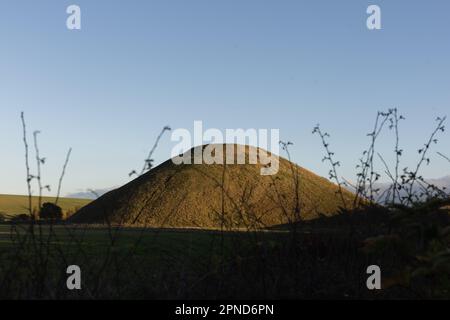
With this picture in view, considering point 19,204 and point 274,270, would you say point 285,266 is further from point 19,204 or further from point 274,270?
point 19,204

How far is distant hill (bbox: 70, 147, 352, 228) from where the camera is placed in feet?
107

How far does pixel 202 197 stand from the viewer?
34469mm

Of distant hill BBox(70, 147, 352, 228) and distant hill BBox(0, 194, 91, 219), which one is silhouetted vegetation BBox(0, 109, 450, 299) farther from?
distant hill BBox(0, 194, 91, 219)

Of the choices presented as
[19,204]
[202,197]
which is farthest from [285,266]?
[19,204]

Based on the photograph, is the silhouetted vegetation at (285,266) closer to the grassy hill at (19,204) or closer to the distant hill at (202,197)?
the distant hill at (202,197)

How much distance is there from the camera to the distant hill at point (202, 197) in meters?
32.7

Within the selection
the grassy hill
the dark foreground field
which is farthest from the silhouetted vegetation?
the grassy hill

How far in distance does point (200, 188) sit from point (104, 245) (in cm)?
2188

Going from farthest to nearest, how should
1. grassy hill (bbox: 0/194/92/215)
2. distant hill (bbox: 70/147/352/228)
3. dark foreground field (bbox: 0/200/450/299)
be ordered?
grassy hill (bbox: 0/194/92/215), distant hill (bbox: 70/147/352/228), dark foreground field (bbox: 0/200/450/299)

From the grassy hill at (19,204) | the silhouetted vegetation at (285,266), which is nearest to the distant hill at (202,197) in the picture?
the grassy hill at (19,204)
